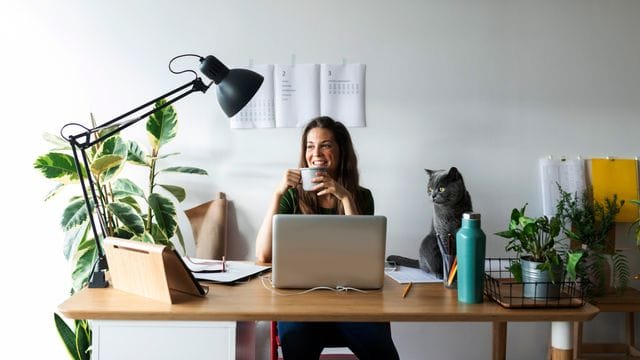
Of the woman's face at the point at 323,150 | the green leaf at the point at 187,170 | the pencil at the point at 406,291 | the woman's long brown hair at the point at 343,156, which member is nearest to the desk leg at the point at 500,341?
the woman's long brown hair at the point at 343,156

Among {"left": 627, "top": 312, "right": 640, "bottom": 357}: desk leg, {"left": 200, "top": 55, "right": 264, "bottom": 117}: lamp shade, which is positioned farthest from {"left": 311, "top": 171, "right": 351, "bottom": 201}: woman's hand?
{"left": 627, "top": 312, "right": 640, "bottom": 357}: desk leg

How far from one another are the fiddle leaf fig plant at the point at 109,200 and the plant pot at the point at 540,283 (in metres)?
1.48

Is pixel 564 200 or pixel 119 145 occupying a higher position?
pixel 119 145

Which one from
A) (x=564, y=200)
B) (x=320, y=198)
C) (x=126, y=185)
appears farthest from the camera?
(x=564, y=200)

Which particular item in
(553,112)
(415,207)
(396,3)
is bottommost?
(415,207)

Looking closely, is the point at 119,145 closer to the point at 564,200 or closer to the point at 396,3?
the point at 396,3

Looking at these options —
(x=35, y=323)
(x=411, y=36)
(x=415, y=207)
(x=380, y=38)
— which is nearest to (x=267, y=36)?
(x=380, y=38)

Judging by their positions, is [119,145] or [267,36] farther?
[267,36]

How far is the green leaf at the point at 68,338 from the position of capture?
222 cm

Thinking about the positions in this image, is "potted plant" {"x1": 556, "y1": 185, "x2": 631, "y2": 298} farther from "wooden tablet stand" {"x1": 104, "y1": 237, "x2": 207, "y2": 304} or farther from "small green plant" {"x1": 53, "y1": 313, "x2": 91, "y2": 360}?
"small green plant" {"x1": 53, "y1": 313, "x2": 91, "y2": 360}

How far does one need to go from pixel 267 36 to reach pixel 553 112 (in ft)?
5.14

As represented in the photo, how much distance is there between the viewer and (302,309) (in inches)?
45.4

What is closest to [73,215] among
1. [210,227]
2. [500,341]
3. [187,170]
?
[187,170]

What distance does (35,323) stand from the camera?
2604 mm
